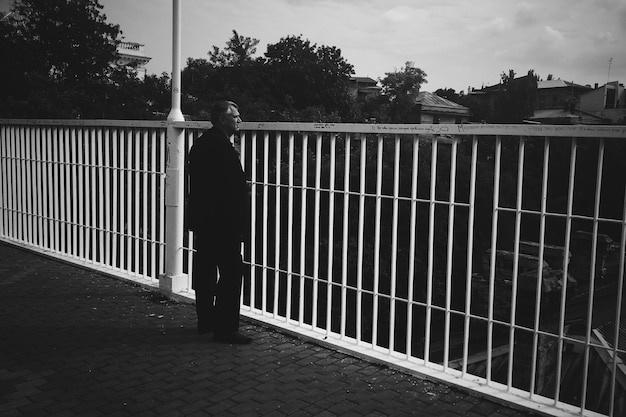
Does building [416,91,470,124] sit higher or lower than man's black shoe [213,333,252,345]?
higher

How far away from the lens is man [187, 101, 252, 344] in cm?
483

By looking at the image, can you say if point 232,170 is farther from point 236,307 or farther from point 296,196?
point 296,196

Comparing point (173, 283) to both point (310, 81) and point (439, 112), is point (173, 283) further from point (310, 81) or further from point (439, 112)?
point (439, 112)

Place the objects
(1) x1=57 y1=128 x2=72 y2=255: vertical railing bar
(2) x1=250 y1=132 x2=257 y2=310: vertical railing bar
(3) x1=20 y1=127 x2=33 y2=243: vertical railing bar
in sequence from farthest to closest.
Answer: (3) x1=20 y1=127 x2=33 y2=243: vertical railing bar → (1) x1=57 y1=128 x2=72 y2=255: vertical railing bar → (2) x1=250 y1=132 x2=257 y2=310: vertical railing bar

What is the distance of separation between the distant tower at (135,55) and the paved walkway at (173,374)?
215 feet

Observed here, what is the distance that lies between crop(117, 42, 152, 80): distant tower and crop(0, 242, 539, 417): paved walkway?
2578 inches

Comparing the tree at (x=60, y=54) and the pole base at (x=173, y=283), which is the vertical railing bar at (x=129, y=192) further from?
the tree at (x=60, y=54)

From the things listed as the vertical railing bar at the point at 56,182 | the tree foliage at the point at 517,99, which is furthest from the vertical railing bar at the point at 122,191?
the tree foliage at the point at 517,99

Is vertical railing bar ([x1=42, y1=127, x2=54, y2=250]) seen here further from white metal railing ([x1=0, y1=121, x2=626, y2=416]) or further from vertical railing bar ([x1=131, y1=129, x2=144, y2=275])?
vertical railing bar ([x1=131, y1=129, x2=144, y2=275])

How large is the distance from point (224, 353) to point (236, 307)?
42 centimetres

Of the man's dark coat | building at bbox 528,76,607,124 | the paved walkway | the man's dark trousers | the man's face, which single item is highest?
building at bbox 528,76,607,124

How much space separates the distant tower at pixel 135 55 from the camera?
227 feet

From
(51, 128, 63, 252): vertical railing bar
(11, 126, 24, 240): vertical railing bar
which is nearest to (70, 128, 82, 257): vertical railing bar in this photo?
(51, 128, 63, 252): vertical railing bar

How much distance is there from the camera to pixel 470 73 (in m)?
98.9
